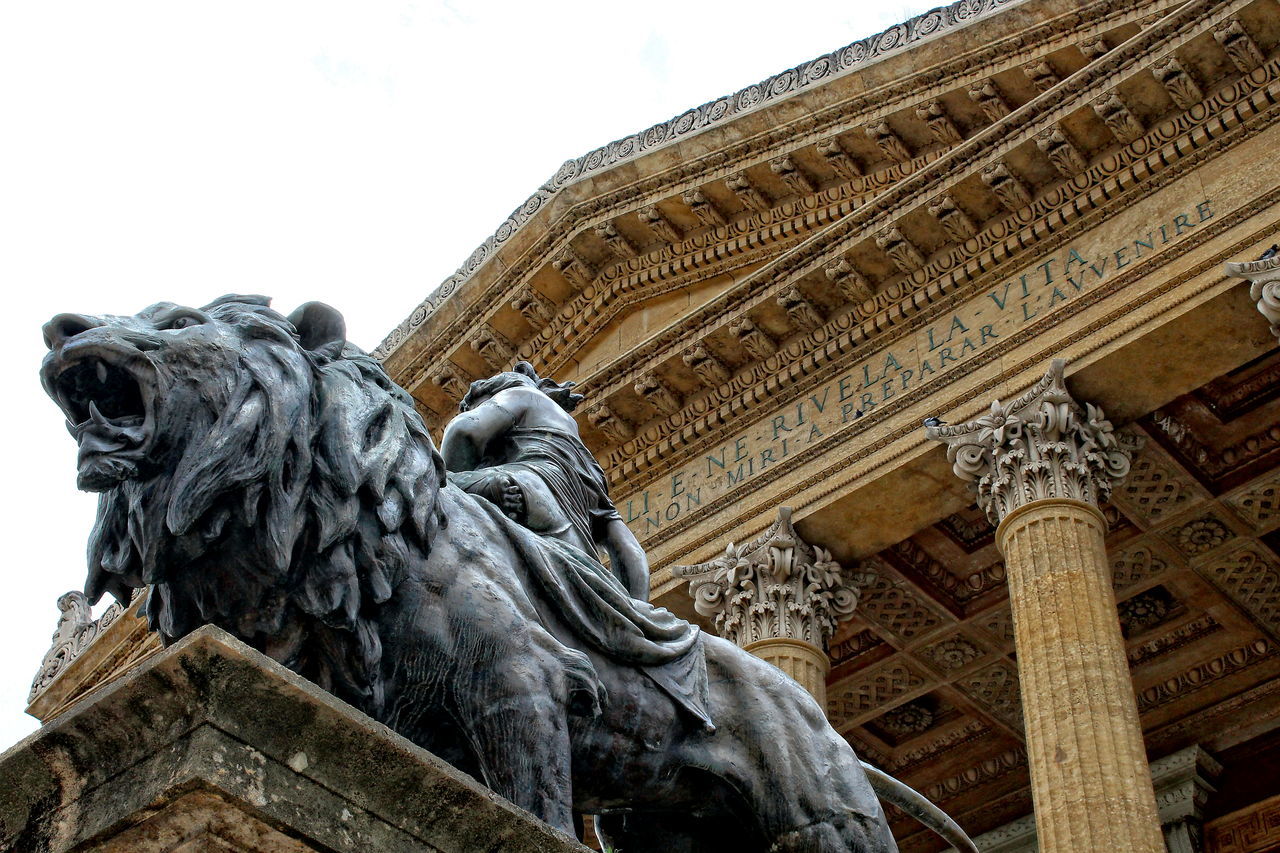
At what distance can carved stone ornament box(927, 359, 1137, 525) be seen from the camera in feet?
40.4

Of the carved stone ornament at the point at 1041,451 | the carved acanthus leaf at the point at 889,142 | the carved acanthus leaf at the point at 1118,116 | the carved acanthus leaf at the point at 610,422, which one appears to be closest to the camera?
the carved stone ornament at the point at 1041,451

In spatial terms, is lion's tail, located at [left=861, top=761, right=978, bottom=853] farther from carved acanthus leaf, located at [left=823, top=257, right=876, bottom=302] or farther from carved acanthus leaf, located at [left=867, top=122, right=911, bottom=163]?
carved acanthus leaf, located at [left=867, top=122, right=911, bottom=163]

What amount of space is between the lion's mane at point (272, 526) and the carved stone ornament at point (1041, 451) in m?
9.70

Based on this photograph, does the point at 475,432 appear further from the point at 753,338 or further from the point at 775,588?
the point at 753,338

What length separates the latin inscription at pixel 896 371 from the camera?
13.4 meters

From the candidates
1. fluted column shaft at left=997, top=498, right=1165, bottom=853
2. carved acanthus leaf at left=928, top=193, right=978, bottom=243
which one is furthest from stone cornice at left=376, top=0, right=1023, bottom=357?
fluted column shaft at left=997, top=498, right=1165, bottom=853

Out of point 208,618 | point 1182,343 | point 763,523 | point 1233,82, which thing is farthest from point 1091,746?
point 208,618

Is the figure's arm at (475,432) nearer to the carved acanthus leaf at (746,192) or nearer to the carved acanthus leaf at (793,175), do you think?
the carved acanthus leaf at (793,175)

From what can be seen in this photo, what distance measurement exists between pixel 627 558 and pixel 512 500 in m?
0.46

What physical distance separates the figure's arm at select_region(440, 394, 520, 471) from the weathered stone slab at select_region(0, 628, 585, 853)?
61.7 inches

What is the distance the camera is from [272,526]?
9.69ft

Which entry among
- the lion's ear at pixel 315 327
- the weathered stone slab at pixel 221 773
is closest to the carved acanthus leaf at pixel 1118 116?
the lion's ear at pixel 315 327

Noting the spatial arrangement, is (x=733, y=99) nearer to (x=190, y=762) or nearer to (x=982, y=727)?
(x=982, y=727)

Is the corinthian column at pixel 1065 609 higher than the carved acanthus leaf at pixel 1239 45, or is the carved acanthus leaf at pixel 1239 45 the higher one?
the carved acanthus leaf at pixel 1239 45
